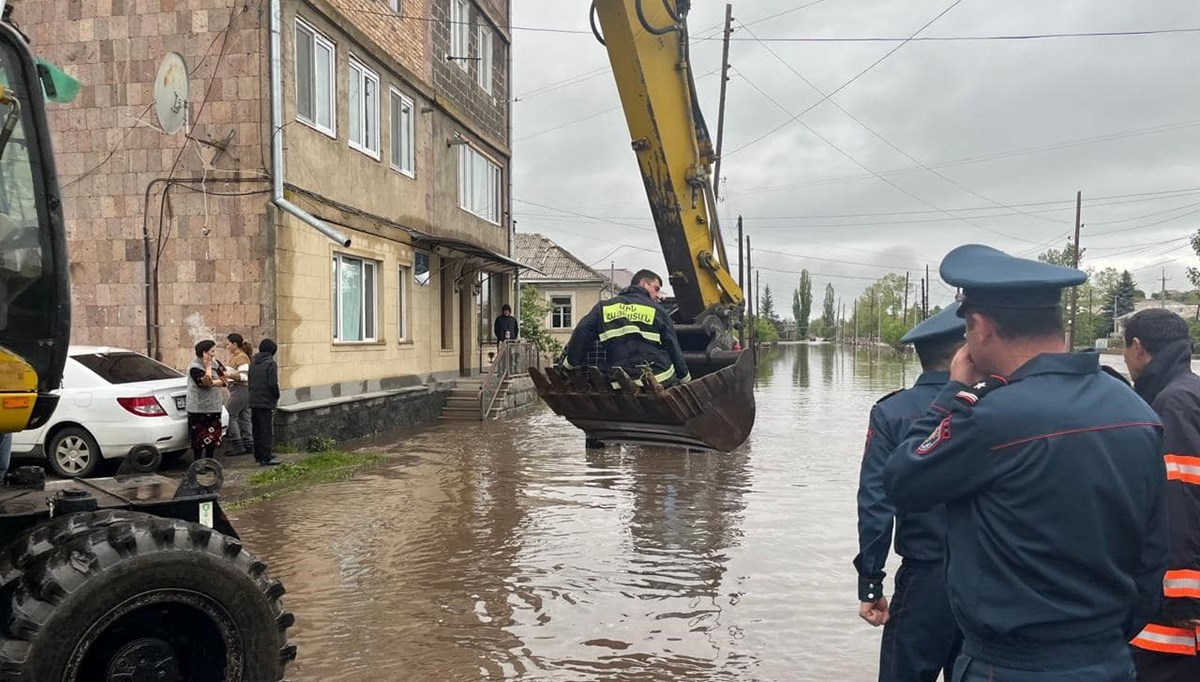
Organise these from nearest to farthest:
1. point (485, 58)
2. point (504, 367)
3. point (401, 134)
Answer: point (401, 134) → point (504, 367) → point (485, 58)

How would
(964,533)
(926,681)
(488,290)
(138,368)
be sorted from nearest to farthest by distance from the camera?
(964,533) < (926,681) < (138,368) < (488,290)

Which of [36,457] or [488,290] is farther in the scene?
[488,290]

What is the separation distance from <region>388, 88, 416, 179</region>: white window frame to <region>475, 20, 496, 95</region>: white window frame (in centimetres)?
433

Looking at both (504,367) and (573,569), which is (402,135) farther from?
(573,569)

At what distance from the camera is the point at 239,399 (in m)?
11.8

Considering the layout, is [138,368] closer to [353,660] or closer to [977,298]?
[353,660]

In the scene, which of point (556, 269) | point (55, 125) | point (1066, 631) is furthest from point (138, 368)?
point (556, 269)

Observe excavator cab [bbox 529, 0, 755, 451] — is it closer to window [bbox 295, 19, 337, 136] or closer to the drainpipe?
the drainpipe

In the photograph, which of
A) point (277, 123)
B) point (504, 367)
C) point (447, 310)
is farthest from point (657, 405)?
point (447, 310)

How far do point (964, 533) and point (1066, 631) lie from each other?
332 mm

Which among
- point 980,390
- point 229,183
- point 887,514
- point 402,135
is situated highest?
point 402,135

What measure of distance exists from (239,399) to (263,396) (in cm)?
112

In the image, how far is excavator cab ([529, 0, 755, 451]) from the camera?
7309mm

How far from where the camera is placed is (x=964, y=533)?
2.37 m
